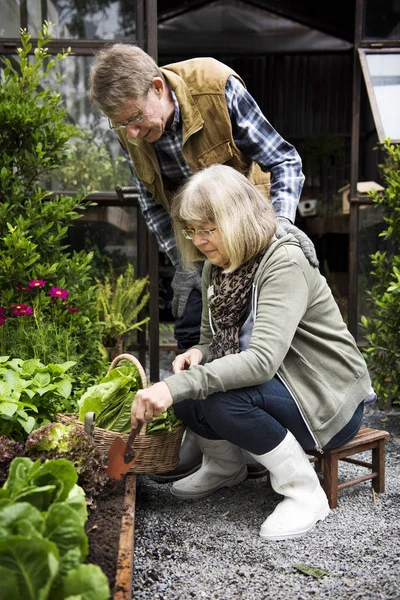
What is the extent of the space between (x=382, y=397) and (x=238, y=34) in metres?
4.66

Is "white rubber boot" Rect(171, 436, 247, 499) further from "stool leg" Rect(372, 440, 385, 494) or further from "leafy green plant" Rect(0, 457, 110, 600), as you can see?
"leafy green plant" Rect(0, 457, 110, 600)

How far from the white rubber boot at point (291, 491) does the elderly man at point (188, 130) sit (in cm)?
67

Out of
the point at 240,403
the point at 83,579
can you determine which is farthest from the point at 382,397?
the point at 83,579

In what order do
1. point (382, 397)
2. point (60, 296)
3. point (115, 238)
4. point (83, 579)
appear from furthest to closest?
point (115, 238)
point (382, 397)
point (60, 296)
point (83, 579)

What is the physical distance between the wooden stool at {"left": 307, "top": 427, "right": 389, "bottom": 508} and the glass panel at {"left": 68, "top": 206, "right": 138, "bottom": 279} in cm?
243

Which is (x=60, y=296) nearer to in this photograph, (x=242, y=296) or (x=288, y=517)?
(x=242, y=296)

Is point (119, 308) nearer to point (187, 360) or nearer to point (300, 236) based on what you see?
point (187, 360)

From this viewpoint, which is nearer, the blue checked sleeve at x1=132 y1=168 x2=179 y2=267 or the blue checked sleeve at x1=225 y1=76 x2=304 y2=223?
the blue checked sleeve at x1=225 y1=76 x2=304 y2=223

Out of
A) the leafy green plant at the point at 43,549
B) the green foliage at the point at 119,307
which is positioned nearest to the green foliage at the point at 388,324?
the green foliage at the point at 119,307

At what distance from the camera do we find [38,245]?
3.88 meters

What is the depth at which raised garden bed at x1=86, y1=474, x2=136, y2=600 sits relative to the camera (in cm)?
185

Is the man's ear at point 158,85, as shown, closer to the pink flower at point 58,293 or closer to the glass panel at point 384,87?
the pink flower at point 58,293

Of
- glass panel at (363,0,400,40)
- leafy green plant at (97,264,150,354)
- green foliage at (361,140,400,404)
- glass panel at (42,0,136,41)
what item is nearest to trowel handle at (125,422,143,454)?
leafy green plant at (97,264,150,354)

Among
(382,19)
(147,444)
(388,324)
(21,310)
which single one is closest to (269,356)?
(147,444)
